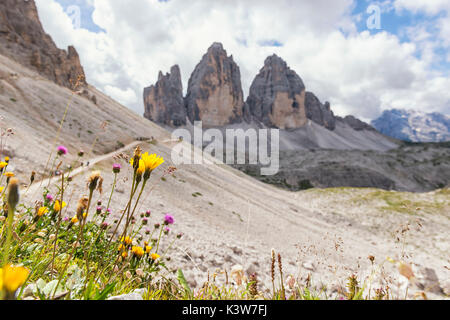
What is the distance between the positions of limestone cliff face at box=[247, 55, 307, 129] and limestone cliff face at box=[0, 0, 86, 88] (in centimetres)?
12447

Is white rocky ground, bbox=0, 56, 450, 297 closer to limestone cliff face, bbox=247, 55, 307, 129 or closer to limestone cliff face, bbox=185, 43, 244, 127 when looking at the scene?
limestone cliff face, bbox=185, 43, 244, 127

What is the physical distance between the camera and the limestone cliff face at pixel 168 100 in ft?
470

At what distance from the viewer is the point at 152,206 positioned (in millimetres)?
13766

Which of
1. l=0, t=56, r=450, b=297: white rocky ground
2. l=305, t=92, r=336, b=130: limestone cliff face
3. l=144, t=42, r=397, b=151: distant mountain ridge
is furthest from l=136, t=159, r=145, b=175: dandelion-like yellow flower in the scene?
l=305, t=92, r=336, b=130: limestone cliff face

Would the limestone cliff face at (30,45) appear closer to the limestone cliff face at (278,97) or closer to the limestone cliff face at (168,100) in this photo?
the limestone cliff face at (168,100)

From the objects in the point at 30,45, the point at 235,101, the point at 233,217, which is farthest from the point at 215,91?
the point at 233,217

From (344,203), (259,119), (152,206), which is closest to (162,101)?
(259,119)

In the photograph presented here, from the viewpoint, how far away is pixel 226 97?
153 m

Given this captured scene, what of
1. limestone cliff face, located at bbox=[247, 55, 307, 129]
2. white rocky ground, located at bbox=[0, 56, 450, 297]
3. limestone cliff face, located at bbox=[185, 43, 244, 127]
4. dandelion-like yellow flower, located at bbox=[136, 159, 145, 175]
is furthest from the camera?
limestone cliff face, located at bbox=[247, 55, 307, 129]

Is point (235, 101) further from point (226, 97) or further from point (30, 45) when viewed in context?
point (30, 45)

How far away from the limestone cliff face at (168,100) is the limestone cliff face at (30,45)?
7658 cm

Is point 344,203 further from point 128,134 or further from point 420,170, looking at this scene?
point 420,170

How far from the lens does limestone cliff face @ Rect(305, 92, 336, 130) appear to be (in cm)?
18950
